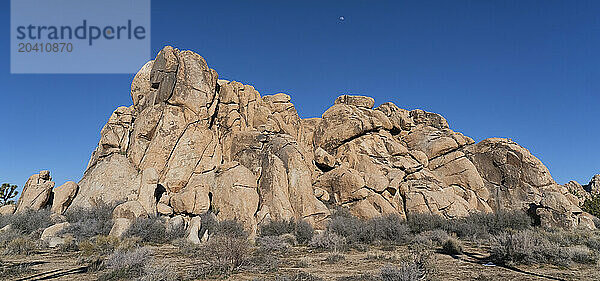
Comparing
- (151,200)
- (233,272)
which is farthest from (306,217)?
(233,272)

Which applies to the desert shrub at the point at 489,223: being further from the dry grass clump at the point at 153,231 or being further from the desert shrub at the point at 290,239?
the dry grass clump at the point at 153,231

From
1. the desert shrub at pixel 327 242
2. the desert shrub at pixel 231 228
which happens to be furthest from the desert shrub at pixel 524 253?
the desert shrub at pixel 231 228

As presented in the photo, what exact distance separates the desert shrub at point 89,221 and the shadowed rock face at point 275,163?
3.76 ft

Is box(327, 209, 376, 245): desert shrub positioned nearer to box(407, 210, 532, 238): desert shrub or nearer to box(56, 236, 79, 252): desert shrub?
box(407, 210, 532, 238): desert shrub

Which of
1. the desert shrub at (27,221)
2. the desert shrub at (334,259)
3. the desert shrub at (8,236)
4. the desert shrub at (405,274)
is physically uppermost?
the desert shrub at (27,221)

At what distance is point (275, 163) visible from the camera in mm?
26453

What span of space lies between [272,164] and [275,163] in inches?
10.0

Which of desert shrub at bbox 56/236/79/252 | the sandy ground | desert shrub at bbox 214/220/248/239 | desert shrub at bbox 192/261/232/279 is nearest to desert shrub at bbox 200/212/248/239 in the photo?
desert shrub at bbox 214/220/248/239

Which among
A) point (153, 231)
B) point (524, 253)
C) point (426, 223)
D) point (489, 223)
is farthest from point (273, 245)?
point (489, 223)

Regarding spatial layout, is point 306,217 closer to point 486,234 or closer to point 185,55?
point 486,234

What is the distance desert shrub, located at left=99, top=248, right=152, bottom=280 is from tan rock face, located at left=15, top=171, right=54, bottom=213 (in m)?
16.2

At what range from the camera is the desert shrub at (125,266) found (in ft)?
34.1

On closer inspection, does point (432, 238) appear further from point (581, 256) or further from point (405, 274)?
point (405, 274)

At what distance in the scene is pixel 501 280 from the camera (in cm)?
1058
